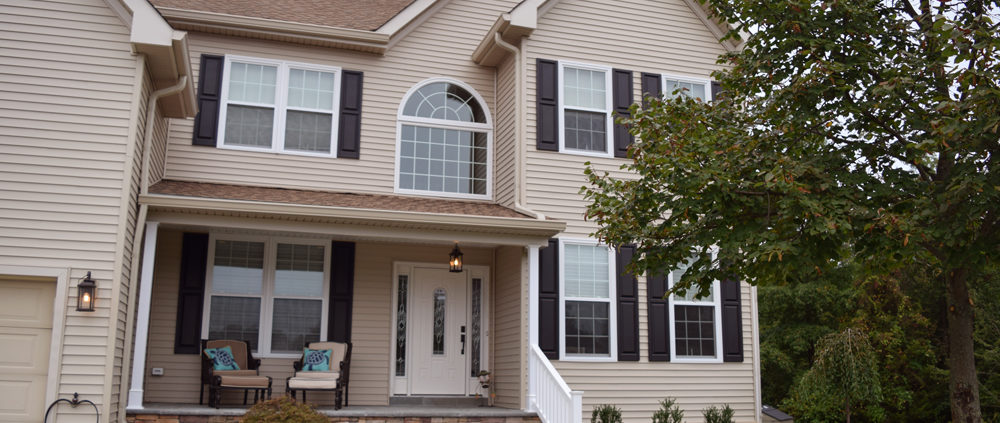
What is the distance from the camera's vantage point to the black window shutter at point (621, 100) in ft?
38.9

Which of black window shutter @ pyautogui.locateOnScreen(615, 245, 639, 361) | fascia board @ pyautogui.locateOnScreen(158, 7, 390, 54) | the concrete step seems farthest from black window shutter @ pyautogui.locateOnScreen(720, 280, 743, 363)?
fascia board @ pyautogui.locateOnScreen(158, 7, 390, 54)

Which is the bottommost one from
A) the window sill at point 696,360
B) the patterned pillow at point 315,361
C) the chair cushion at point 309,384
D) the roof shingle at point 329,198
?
the chair cushion at point 309,384

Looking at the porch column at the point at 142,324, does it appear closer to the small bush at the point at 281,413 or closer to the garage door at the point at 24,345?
the garage door at the point at 24,345

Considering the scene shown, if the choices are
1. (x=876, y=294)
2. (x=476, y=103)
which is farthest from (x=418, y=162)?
(x=876, y=294)

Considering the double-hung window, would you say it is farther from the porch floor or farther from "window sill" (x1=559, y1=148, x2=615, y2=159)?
the porch floor

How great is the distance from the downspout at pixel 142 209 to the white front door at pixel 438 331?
145 inches

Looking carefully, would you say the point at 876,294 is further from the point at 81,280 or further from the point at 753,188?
the point at 81,280

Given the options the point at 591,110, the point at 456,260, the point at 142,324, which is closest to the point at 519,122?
Result: the point at 591,110

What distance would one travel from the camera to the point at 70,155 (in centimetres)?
823

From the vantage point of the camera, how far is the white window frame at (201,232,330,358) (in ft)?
34.3

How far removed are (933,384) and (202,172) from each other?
57.0 ft

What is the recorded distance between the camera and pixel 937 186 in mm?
6855

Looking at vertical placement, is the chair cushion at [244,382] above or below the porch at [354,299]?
below

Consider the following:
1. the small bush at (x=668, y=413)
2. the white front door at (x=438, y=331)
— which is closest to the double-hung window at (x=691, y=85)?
the white front door at (x=438, y=331)
